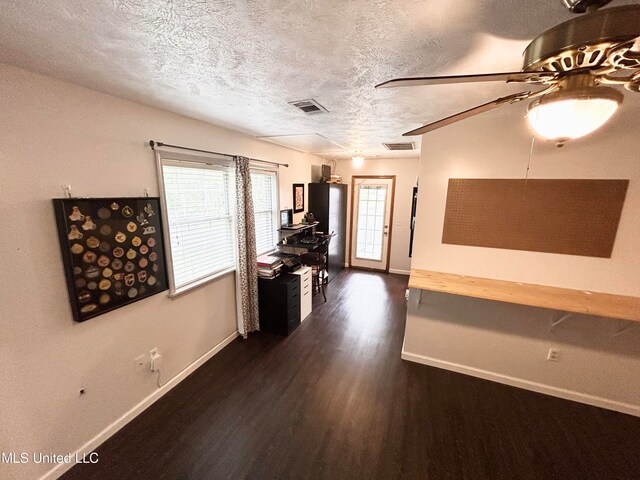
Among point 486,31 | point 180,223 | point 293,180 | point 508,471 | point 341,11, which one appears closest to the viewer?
point 341,11

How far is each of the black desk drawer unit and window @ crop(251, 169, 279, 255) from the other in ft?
2.02

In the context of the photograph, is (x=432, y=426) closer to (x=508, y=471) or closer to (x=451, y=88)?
(x=508, y=471)

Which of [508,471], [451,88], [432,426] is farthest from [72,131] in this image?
[508,471]

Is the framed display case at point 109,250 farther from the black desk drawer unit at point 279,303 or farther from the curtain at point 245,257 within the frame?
the black desk drawer unit at point 279,303

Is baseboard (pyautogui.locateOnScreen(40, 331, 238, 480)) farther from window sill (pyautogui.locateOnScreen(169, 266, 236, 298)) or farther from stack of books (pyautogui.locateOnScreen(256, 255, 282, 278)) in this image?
stack of books (pyautogui.locateOnScreen(256, 255, 282, 278))

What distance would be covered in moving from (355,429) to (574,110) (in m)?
2.29

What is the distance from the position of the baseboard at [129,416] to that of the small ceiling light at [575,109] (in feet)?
10.3

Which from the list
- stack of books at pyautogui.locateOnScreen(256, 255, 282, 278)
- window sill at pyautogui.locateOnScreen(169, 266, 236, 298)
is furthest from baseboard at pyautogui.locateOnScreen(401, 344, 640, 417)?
window sill at pyautogui.locateOnScreen(169, 266, 236, 298)

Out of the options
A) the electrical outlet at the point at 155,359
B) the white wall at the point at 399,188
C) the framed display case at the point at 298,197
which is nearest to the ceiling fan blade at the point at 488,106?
the electrical outlet at the point at 155,359

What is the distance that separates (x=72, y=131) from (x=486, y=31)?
226 centimetres

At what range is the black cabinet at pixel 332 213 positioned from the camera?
4.54m

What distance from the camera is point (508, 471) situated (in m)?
1.63

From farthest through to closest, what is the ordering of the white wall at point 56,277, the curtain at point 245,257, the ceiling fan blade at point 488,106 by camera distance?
the curtain at point 245,257 → the white wall at point 56,277 → the ceiling fan blade at point 488,106

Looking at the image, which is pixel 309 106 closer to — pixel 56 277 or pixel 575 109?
pixel 575 109
